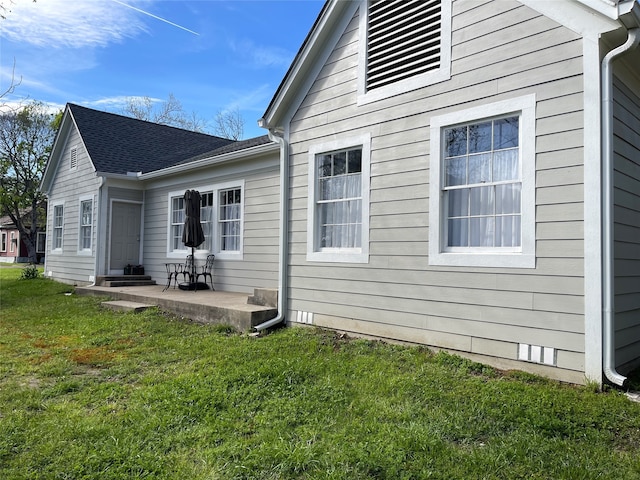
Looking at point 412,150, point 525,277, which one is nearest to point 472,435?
point 525,277

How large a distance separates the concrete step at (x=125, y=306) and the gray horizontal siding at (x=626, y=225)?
7399 millimetres

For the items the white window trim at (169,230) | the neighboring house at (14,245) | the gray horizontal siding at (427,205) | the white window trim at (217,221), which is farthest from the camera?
the neighboring house at (14,245)

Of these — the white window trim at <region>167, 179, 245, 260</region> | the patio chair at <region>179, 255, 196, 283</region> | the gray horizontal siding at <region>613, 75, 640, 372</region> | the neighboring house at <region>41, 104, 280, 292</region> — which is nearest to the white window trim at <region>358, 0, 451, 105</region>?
the gray horizontal siding at <region>613, 75, 640, 372</region>

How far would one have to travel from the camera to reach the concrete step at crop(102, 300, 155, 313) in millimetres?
8305

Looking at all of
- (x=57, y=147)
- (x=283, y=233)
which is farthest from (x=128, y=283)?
(x=283, y=233)

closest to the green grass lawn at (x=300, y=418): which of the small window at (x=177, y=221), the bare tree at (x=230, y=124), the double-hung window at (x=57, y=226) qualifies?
the small window at (x=177, y=221)

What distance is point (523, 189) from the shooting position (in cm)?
452

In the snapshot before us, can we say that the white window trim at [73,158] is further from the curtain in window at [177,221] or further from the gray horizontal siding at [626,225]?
the gray horizontal siding at [626,225]

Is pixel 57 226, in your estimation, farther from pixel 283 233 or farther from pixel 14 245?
pixel 14 245

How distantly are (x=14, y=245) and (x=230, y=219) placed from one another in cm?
3398

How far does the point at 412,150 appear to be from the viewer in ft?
18.0

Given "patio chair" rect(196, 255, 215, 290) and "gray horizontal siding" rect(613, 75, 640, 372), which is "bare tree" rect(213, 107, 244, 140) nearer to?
"patio chair" rect(196, 255, 215, 290)

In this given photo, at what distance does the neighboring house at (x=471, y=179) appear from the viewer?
413cm

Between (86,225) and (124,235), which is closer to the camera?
(124,235)
